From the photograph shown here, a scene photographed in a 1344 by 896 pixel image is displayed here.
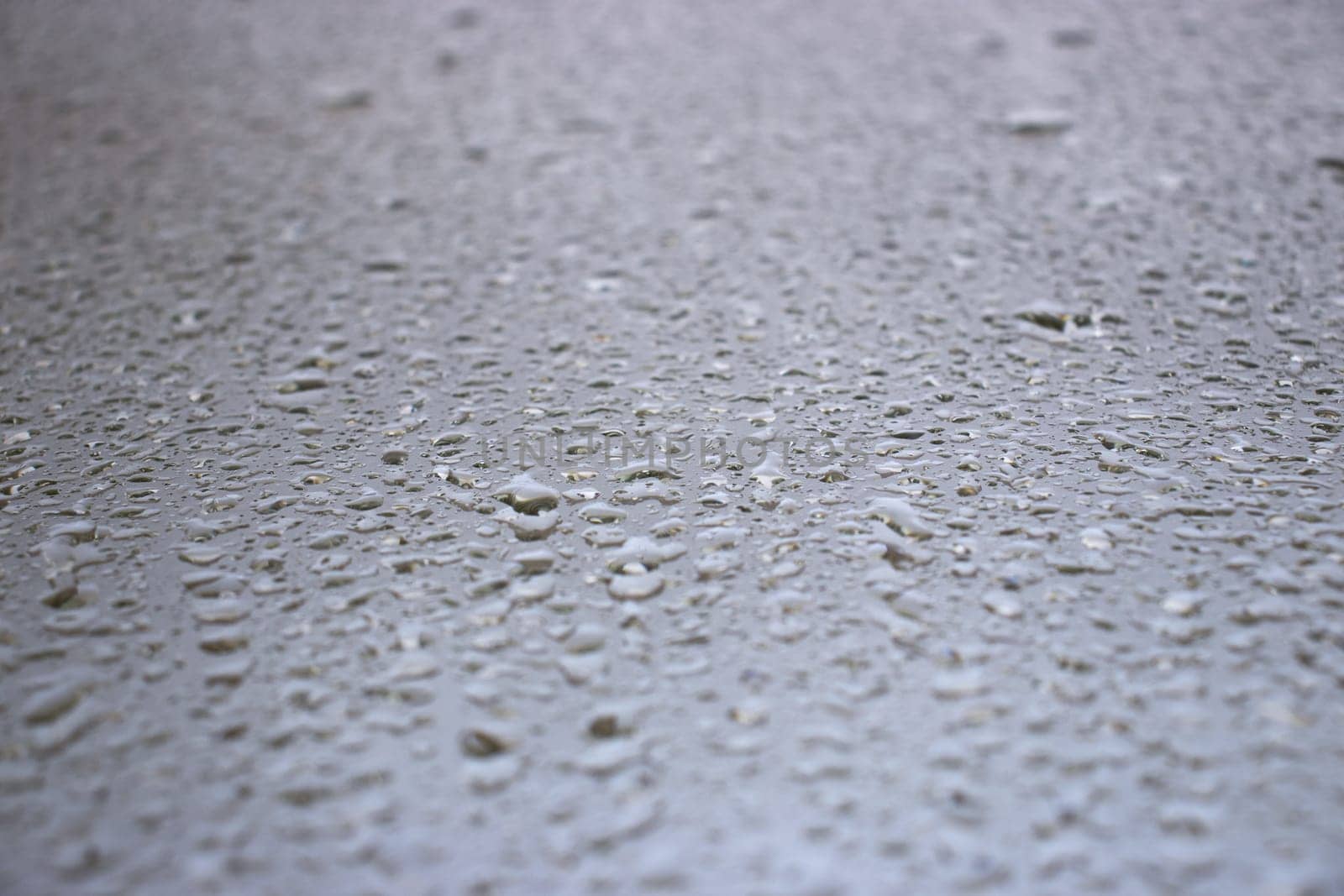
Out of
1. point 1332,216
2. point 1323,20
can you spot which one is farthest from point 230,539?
point 1323,20

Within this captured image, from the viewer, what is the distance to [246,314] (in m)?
0.99

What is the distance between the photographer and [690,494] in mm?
733

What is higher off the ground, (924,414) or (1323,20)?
(1323,20)

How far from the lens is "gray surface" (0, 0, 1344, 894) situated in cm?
51

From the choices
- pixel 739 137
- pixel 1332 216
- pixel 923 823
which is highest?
pixel 739 137

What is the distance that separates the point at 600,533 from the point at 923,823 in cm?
29

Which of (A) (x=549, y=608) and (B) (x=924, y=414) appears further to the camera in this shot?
(B) (x=924, y=414)

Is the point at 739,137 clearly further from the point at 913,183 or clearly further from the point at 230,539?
the point at 230,539

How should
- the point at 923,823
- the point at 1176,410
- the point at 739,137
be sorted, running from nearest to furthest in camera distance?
1. the point at 923,823
2. the point at 1176,410
3. the point at 739,137

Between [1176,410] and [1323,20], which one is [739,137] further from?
[1323,20]

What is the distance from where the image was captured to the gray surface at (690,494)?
1.67 feet

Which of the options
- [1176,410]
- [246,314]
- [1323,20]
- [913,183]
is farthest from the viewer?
[1323,20]

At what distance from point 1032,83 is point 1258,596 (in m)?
1.01

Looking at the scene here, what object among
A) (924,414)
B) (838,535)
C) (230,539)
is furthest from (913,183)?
(230,539)
